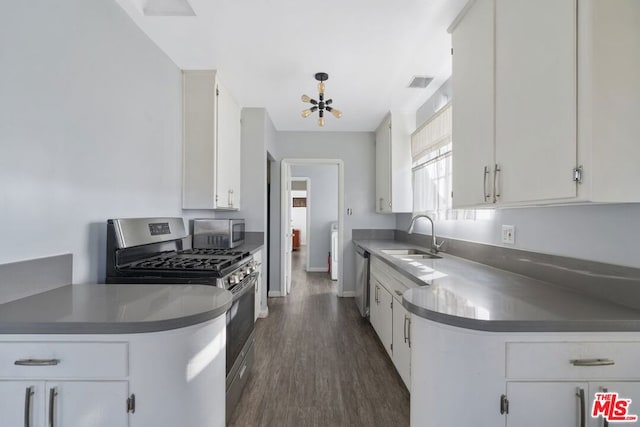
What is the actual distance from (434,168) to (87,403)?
3.00m

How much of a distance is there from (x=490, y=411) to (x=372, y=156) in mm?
3759

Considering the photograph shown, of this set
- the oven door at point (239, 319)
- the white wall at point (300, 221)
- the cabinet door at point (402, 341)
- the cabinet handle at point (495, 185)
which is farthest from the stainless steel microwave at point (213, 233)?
the white wall at point (300, 221)

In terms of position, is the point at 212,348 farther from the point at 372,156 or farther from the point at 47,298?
the point at 372,156

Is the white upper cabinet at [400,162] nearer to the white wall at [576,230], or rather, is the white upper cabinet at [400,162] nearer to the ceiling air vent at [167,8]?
the white wall at [576,230]

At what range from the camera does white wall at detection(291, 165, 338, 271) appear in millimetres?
6504

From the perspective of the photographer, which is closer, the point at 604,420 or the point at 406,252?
the point at 604,420

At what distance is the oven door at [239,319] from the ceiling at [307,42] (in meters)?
1.71

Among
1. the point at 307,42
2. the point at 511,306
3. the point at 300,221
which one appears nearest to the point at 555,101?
the point at 511,306

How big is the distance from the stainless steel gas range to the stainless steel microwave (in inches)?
14.5

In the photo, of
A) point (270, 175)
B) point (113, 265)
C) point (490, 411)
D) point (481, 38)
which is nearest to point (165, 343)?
point (113, 265)

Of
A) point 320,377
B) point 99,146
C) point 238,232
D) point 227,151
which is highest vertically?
point 227,151

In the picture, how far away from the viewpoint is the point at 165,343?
3.21ft

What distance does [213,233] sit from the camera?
8.91 ft

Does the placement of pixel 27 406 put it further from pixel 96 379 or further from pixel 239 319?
pixel 239 319
